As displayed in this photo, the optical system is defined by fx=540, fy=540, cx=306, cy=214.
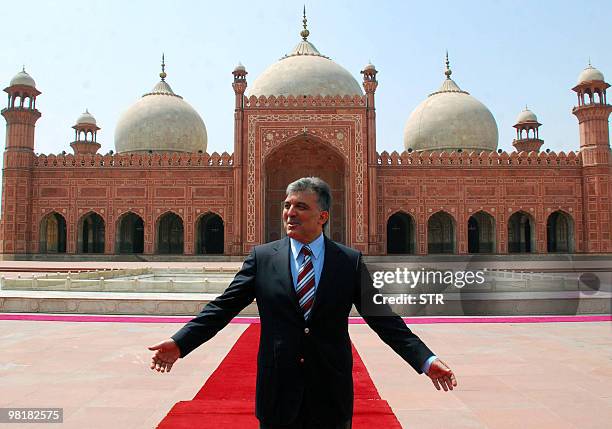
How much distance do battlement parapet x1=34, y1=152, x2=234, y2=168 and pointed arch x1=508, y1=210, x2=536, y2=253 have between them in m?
10.9

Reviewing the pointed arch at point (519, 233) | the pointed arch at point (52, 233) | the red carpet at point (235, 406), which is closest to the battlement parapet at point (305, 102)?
the pointed arch at point (519, 233)

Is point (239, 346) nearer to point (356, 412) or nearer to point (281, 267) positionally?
point (356, 412)

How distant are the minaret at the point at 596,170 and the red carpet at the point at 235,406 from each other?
1732cm

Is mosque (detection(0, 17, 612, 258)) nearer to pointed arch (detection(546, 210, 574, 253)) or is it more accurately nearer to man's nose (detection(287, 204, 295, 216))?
pointed arch (detection(546, 210, 574, 253))

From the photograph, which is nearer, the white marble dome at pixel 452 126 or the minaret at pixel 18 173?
the minaret at pixel 18 173

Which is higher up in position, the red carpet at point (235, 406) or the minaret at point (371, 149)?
the minaret at point (371, 149)

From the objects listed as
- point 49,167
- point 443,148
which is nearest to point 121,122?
point 49,167

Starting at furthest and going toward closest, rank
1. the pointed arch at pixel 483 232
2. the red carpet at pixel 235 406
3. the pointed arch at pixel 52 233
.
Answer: the pointed arch at pixel 483 232 < the pointed arch at pixel 52 233 < the red carpet at pixel 235 406

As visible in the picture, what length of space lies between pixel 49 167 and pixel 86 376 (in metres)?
17.6

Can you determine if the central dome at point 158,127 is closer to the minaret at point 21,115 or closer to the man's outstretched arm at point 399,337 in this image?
the minaret at point 21,115

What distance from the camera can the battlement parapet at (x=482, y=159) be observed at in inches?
731

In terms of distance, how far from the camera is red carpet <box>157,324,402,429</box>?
2.44 m

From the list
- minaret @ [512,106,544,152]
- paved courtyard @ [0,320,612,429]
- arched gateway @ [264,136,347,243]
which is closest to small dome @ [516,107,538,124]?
minaret @ [512,106,544,152]

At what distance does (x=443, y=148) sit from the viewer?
22578 mm
